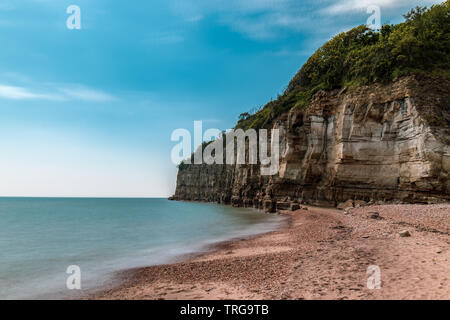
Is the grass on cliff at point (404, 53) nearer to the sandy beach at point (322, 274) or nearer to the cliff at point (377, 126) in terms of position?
the cliff at point (377, 126)

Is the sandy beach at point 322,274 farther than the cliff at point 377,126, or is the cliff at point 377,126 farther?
the cliff at point 377,126

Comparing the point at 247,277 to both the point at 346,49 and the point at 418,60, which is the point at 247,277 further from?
the point at 346,49

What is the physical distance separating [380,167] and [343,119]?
5.50m

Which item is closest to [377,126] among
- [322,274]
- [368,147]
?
[368,147]

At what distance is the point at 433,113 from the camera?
1888 centimetres

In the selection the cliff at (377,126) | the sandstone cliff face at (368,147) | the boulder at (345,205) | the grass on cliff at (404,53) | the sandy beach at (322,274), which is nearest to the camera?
the sandy beach at (322,274)

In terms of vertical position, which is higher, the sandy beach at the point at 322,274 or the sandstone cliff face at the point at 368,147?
the sandstone cliff face at the point at 368,147

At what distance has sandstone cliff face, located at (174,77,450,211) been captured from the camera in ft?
60.3

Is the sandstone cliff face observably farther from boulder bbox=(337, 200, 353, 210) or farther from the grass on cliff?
the grass on cliff

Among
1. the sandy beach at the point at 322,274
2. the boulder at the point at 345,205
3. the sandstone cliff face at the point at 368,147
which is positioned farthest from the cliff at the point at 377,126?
the sandy beach at the point at 322,274

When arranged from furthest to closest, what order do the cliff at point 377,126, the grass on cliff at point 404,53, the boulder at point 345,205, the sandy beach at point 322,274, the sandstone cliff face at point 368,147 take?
the boulder at point 345,205 → the grass on cliff at point 404,53 → the cliff at point 377,126 → the sandstone cliff face at point 368,147 → the sandy beach at point 322,274

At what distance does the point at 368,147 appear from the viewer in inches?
899

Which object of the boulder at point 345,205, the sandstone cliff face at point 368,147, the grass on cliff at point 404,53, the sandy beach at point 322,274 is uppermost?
the grass on cliff at point 404,53

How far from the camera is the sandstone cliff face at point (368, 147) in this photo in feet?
60.3
